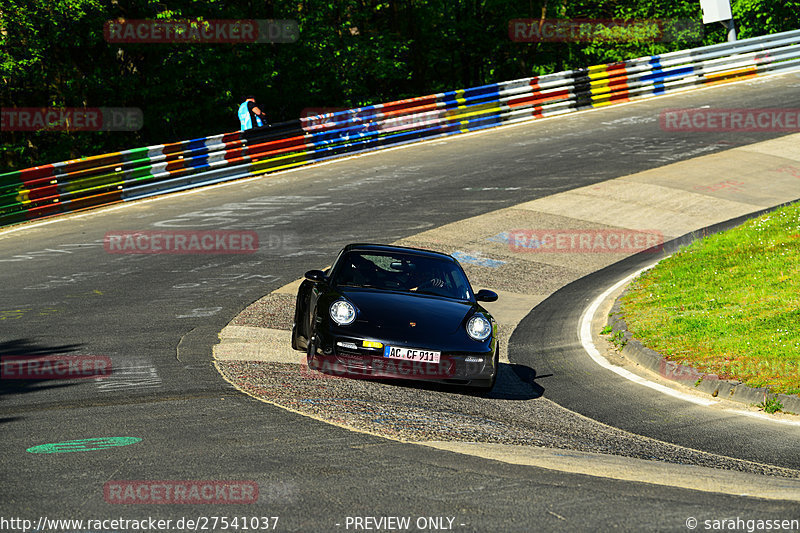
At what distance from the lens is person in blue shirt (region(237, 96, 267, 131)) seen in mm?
22766

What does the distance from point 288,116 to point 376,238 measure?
13346mm

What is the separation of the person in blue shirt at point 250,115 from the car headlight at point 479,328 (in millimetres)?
14996

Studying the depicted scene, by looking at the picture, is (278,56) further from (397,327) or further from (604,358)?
(397,327)

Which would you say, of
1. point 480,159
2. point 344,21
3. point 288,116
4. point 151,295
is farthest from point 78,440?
point 344,21

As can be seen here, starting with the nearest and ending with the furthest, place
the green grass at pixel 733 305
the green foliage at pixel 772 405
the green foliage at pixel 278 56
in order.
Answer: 1. the green foliage at pixel 772 405
2. the green grass at pixel 733 305
3. the green foliage at pixel 278 56

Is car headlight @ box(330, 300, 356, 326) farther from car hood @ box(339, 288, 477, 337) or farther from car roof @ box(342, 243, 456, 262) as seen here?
car roof @ box(342, 243, 456, 262)

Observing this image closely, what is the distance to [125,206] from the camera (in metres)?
20.4

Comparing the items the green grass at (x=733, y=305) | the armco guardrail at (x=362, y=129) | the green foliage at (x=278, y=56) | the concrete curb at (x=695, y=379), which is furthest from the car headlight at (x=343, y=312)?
the green foliage at (x=278, y=56)

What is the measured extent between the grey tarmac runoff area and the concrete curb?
1.65ft

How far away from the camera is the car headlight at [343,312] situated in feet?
28.9

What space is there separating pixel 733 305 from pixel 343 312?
6237mm

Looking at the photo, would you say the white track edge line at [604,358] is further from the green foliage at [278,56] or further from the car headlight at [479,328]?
the green foliage at [278,56]

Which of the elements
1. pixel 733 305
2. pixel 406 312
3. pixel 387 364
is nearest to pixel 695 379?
pixel 733 305

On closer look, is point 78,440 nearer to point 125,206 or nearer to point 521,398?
point 521,398
